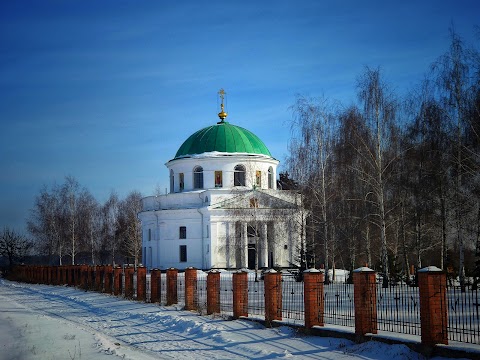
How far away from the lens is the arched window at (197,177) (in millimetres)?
53312

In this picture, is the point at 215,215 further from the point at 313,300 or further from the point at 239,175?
the point at 313,300

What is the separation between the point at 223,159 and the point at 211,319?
113 feet

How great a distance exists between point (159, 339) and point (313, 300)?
13.3 feet

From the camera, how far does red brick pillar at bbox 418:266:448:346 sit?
11430 millimetres

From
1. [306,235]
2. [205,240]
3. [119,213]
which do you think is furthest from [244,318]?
[119,213]

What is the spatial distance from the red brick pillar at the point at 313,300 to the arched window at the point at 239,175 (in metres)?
37.6

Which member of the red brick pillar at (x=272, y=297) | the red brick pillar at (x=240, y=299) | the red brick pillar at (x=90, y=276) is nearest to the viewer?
the red brick pillar at (x=272, y=297)

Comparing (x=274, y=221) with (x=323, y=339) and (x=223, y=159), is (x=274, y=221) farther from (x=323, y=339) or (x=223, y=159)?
(x=323, y=339)

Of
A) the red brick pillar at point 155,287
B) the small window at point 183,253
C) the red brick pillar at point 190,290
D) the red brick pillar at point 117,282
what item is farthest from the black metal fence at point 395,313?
the small window at point 183,253

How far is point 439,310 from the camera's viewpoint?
38.3 feet

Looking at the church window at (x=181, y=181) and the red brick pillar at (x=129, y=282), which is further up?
the church window at (x=181, y=181)

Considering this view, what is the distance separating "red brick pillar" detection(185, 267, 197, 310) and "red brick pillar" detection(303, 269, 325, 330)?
6792 mm

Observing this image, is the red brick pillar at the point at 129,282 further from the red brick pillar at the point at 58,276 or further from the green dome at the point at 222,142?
the green dome at the point at 222,142

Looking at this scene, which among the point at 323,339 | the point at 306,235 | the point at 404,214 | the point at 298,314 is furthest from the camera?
the point at 306,235
